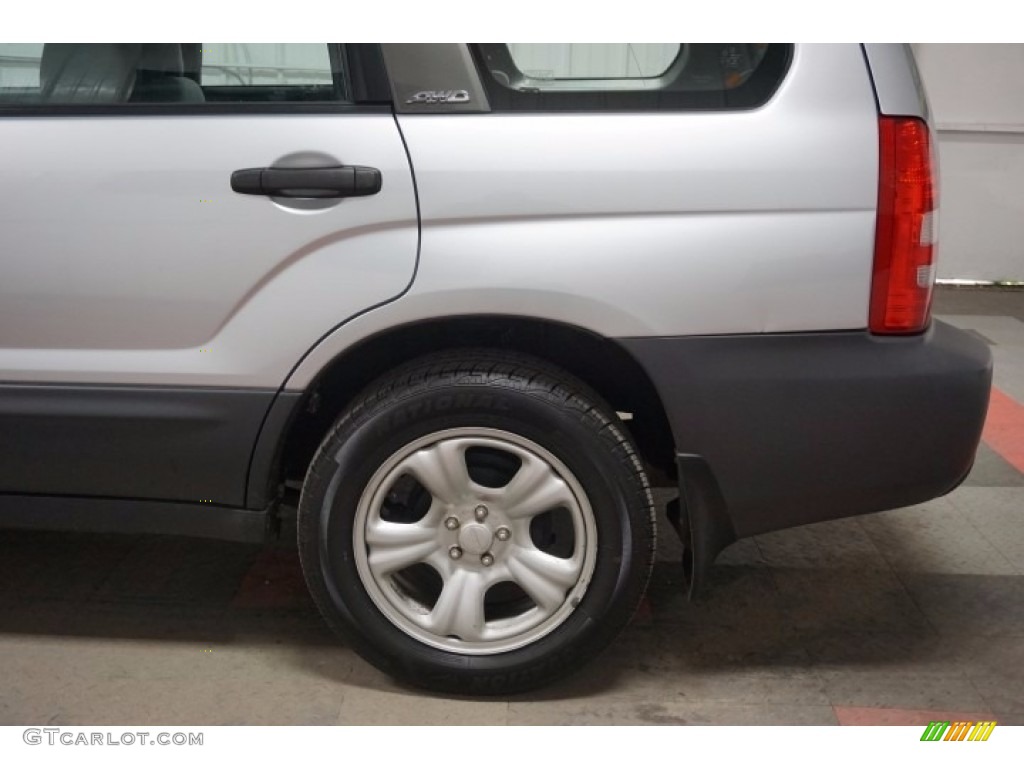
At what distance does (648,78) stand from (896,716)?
4.70 ft

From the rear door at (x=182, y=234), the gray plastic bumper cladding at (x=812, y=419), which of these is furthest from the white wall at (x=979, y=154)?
the rear door at (x=182, y=234)

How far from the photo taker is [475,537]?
2176 mm

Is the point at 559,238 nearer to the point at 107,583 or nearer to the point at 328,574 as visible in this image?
the point at 328,574

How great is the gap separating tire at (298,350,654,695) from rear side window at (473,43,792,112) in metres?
0.52

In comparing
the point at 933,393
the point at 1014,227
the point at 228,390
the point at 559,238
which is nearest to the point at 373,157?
the point at 559,238

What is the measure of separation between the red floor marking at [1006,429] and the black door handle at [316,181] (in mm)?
2793

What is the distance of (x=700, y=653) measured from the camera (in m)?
2.45

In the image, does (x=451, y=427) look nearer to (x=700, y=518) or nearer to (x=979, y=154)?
(x=700, y=518)

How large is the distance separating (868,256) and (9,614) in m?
2.15

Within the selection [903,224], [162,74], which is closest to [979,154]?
[903,224]

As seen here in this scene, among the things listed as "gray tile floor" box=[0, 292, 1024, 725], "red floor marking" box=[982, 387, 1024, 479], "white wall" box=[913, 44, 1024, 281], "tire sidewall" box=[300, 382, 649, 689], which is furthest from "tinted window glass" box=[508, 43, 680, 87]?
"white wall" box=[913, 44, 1024, 281]

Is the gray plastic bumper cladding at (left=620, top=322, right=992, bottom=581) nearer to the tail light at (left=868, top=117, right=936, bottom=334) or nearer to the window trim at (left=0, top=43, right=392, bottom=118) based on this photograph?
the tail light at (left=868, top=117, right=936, bottom=334)

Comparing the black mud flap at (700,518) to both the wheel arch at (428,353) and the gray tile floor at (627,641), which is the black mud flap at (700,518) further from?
the gray tile floor at (627,641)

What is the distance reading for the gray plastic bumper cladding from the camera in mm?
2039
